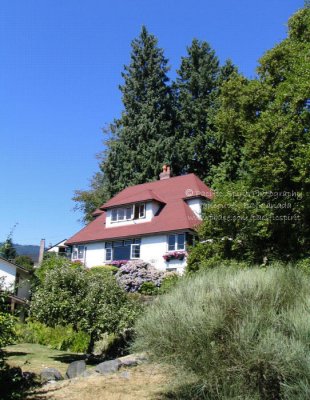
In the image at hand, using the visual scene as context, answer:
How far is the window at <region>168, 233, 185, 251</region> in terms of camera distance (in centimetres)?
3077

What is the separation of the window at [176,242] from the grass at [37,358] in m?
13.6

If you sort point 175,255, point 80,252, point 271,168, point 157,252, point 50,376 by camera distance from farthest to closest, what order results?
point 80,252 < point 157,252 < point 175,255 < point 271,168 < point 50,376

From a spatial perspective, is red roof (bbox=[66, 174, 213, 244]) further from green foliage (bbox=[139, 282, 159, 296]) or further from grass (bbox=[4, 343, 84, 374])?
grass (bbox=[4, 343, 84, 374])

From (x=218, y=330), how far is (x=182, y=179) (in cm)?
2962

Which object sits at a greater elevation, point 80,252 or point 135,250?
point 80,252

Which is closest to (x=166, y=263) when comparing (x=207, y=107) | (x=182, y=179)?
(x=182, y=179)

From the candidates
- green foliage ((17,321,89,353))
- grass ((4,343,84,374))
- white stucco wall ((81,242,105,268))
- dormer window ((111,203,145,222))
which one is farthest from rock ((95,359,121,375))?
white stucco wall ((81,242,105,268))

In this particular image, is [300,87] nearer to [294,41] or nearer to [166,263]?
[294,41]

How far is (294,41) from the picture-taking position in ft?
69.4

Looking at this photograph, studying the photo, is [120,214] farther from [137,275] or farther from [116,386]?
[116,386]

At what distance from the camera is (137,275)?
30031mm

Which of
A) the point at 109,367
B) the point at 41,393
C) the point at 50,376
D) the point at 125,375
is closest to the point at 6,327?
the point at 41,393

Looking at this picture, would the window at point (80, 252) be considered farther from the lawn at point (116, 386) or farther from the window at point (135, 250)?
the lawn at point (116, 386)

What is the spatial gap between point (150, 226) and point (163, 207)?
2.16 meters
